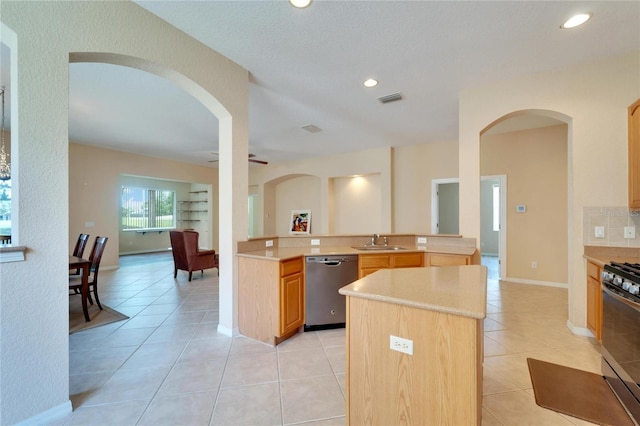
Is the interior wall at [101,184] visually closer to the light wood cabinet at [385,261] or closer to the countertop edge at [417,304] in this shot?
the light wood cabinet at [385,261]

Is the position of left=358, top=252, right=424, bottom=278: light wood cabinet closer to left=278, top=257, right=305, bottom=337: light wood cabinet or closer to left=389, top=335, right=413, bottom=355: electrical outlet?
left=278, top=257, right=305, bottom=337: light wood cabinet

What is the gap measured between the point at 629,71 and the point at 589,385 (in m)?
2.88

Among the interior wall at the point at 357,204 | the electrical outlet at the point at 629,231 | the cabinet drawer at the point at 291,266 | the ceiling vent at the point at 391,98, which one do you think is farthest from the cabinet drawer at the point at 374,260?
the interior wall at the point at 357,204

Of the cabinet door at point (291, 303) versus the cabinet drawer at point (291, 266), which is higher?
the cabinet drawer at point (291, 266)

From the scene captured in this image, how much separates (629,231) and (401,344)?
2984 millimetres

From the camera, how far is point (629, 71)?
258cm

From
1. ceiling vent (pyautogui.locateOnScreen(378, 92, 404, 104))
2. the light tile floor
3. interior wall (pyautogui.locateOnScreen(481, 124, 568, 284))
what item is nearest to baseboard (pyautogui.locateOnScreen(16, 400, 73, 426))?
the light tile floor

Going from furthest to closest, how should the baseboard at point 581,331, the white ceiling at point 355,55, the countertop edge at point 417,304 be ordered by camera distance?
the baseboard at point 581,331 → the white ceiling at point 355,55 → the countertop edge at point 417,304

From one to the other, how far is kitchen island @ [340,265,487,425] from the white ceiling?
2.07m

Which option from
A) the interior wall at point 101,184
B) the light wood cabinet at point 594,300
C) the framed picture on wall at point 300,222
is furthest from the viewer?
the framed picture on wall at point 300,222

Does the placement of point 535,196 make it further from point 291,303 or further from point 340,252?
point 291,303

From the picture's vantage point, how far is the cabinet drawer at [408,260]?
3.11 meters

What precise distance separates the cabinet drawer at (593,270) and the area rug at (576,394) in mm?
885

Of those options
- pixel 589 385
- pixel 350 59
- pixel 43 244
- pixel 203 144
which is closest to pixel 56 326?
pixel 43 244
